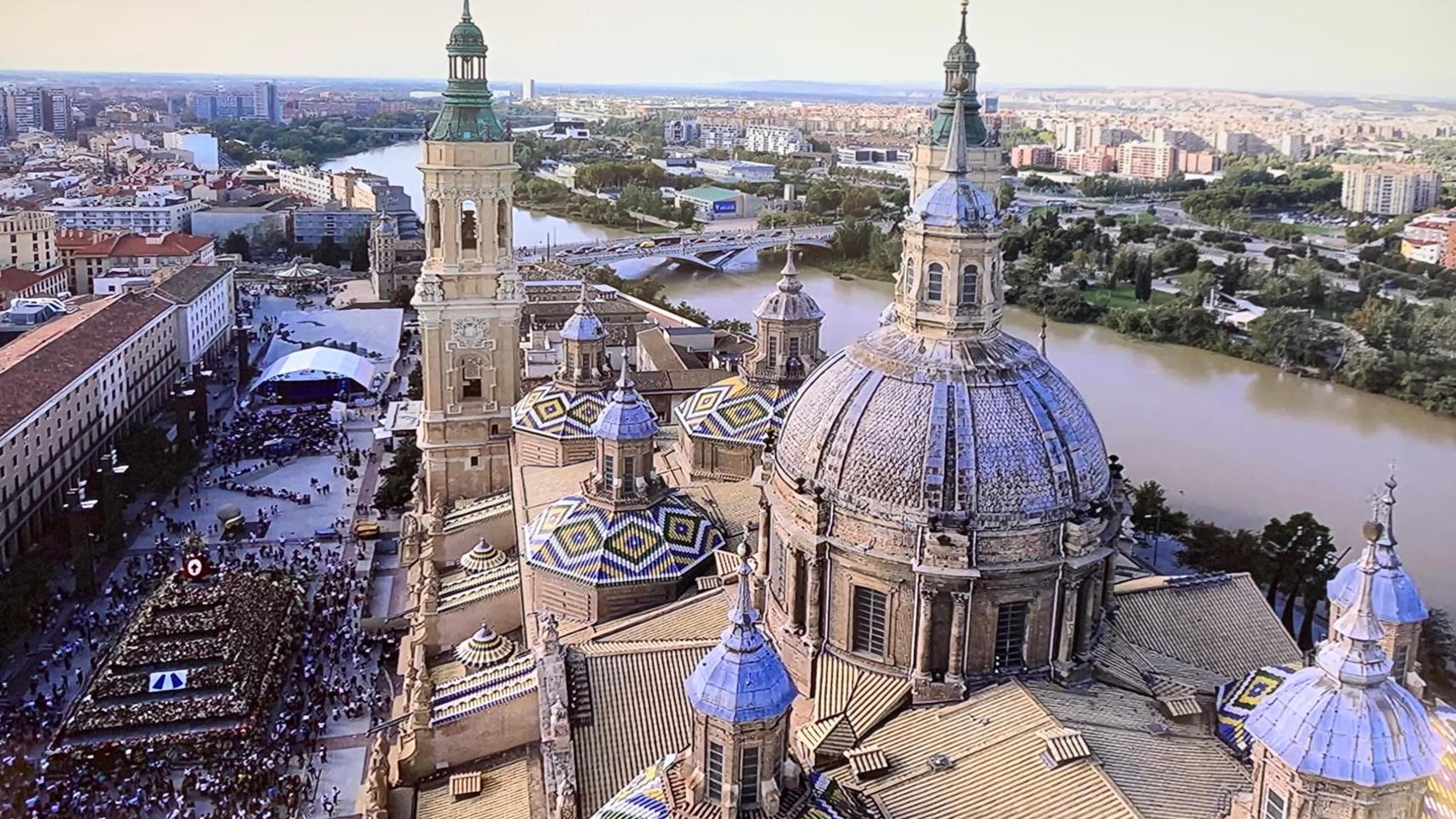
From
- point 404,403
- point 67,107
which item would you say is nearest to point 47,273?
point 404,403

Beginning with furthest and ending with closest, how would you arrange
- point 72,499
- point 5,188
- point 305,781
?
point 5,188 → point 72,499 → point 305,781

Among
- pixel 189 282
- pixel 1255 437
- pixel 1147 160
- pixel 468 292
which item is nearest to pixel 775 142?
pixel 1147 160

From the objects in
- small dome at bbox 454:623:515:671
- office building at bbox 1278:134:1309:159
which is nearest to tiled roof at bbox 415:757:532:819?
small dome at bbox 454:623:515:671

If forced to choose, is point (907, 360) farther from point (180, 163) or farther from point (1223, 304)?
point (180, 163)

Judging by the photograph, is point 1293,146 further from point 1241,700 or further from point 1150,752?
point 1150,752

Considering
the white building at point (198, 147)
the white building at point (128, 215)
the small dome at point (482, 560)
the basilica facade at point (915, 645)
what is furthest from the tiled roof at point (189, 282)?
the white building at point (198, 147)

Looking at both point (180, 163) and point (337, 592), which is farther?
point (180, 163)

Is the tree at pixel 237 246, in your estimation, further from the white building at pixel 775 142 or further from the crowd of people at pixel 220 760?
the white building at pixel 775 142

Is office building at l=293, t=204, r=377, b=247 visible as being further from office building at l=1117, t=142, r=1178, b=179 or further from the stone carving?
office building at l=1117, t=142, r=1178, b=179
